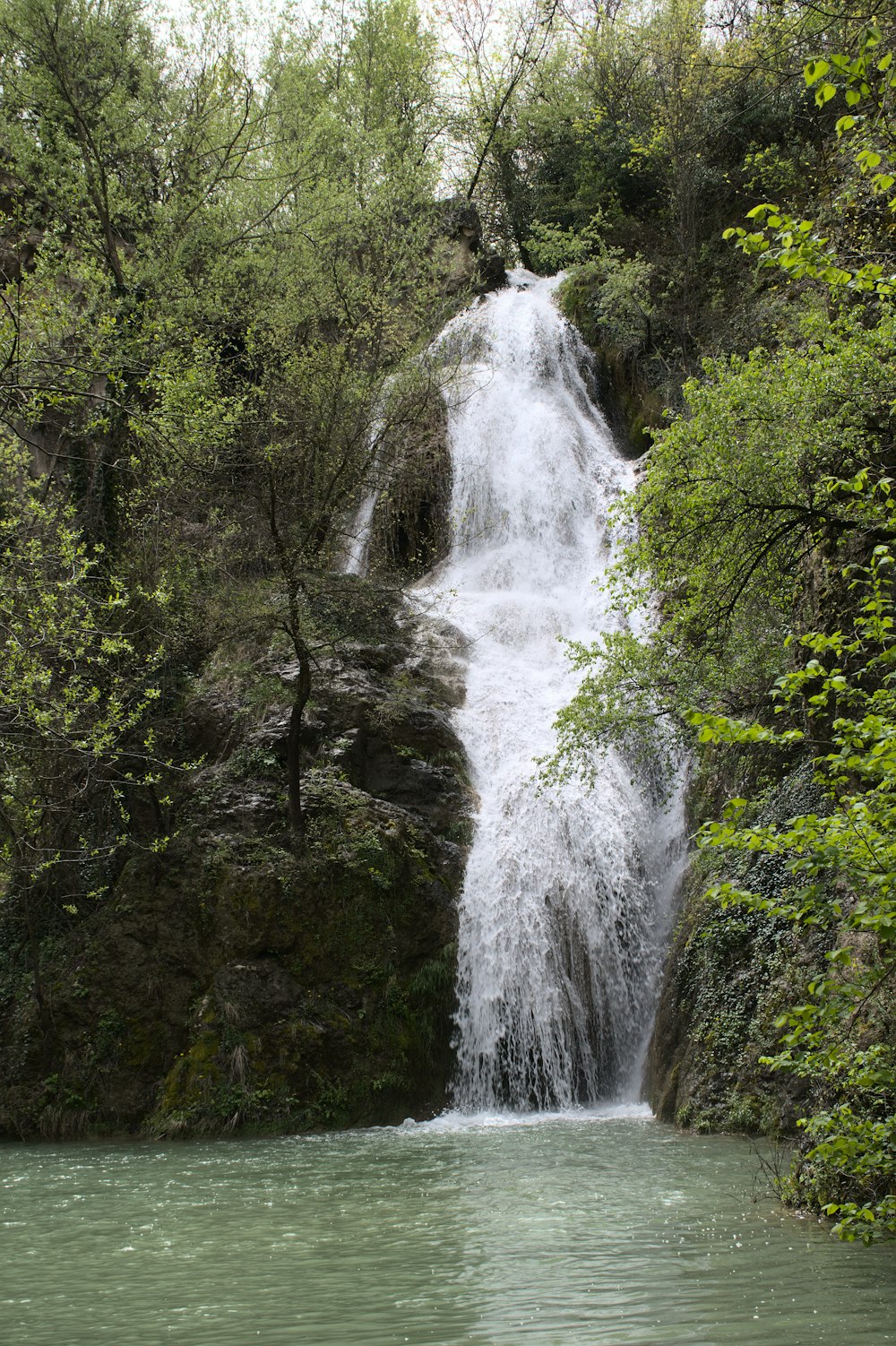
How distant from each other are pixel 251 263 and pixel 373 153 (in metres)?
4.38

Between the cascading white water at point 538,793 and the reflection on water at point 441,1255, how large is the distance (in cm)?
260

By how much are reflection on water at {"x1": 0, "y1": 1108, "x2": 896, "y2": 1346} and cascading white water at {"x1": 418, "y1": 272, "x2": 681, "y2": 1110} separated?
8.51ft

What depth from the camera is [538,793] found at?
463 inches

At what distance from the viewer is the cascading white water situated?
11.9 m

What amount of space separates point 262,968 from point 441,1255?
22.2 feet

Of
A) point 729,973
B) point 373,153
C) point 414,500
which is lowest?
point 729,973

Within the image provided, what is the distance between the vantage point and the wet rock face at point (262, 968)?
11.5 m

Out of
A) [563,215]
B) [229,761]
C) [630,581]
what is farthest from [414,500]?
[563,215]

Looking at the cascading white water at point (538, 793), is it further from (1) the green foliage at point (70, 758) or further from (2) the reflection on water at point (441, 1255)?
(1) the green foliage at point (70, 758)

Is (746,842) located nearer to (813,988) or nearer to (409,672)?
(813,988)

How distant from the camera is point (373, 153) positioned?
1867 cm

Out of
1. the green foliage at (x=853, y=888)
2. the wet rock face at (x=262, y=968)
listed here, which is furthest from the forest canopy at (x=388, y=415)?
the wet rock face at (x=262, y=968)

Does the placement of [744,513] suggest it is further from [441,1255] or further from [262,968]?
[262,968]

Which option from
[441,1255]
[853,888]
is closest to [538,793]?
[441,1255]
